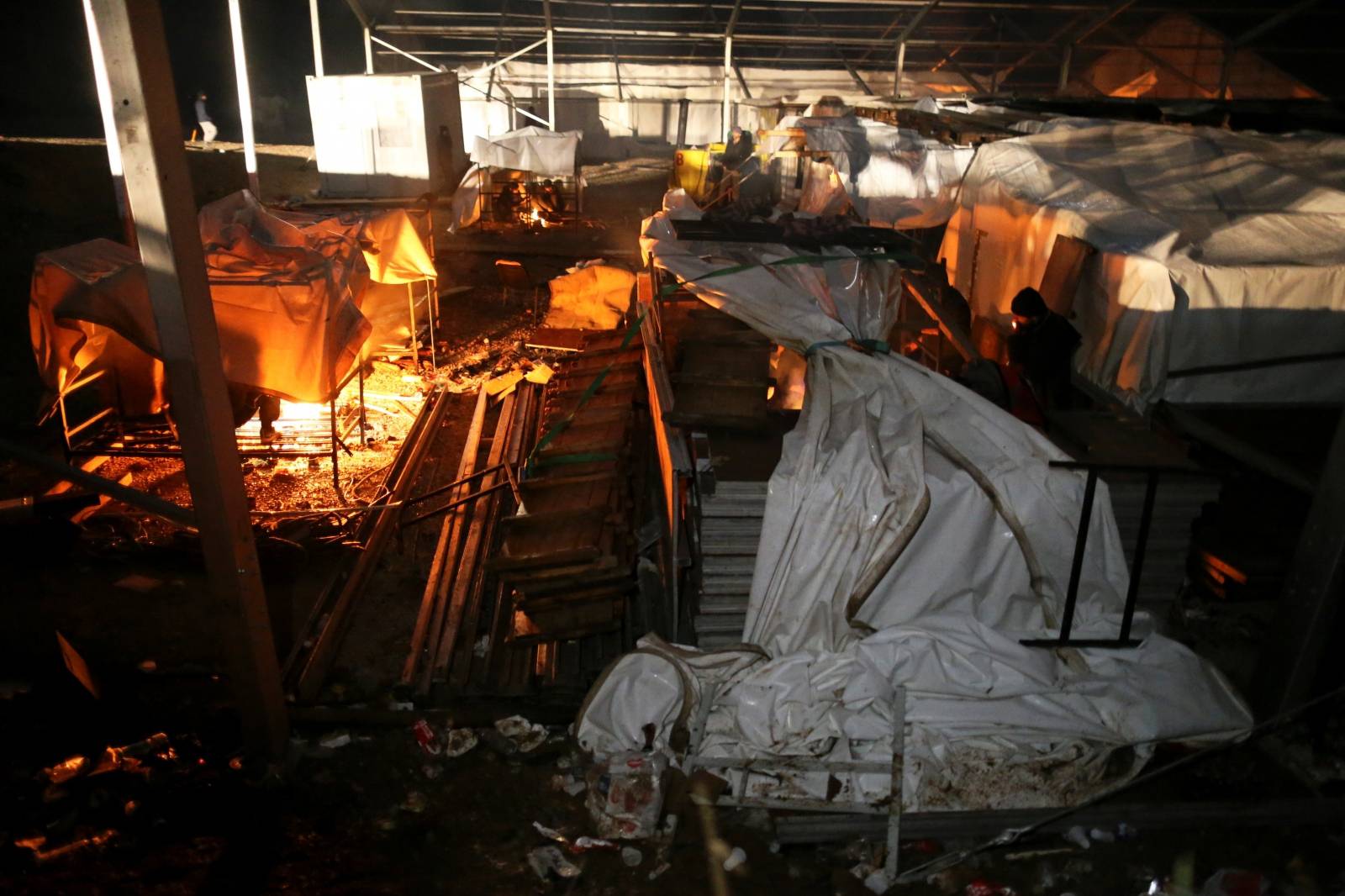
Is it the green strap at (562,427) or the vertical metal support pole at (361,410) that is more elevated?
the green strap at (562,427)

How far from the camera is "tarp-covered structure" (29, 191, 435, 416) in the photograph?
7312 millimetres

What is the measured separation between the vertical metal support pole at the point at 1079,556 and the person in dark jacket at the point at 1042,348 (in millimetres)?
3047

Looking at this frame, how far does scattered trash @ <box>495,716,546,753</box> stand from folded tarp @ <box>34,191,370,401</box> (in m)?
3.90

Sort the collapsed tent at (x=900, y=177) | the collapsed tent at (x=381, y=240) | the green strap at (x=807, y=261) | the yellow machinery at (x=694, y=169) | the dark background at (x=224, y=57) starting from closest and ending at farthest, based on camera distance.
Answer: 1. the green strap at (x=807, y=261)
2. the collapsed tent at (x=381, y=240)
3. the collapsed tent at (x=900, y=177)
4. the yellow machinery at (x=694, y=169)
5. the dark background at (x=224, y=57)

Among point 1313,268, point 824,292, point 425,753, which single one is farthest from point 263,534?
point 1313,268

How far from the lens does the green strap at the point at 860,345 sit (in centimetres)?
582

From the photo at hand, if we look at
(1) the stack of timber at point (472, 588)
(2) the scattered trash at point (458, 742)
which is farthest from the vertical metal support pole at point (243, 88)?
(2) the scattered trash at point (458, 742)

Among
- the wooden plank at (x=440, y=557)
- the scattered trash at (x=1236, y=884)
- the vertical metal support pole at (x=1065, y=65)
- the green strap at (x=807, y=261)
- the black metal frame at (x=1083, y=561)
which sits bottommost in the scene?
the wooden plank at (x=440, y=557)

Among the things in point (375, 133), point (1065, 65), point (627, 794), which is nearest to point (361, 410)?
point (627, 794)

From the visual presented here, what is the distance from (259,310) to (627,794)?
5492mm

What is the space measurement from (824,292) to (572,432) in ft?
8.67

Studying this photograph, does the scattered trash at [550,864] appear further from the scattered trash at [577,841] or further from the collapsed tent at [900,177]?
the collapsed tent at [900,177]

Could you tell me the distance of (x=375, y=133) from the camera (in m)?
20.9

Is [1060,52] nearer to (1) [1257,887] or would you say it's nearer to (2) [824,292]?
(2) [824,292]
